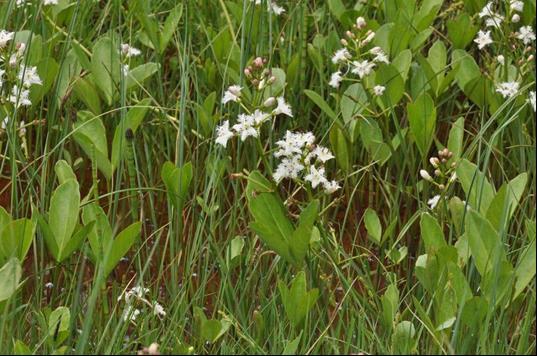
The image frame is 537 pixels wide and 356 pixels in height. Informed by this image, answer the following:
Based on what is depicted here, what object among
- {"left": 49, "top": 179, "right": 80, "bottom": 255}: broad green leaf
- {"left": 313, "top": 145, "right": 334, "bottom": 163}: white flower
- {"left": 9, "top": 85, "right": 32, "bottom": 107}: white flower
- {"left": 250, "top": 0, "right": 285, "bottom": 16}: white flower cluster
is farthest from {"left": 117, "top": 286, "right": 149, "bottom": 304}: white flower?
{"left": 250, "top": 0, "right": 285, "bottom": 16}: white flower cluster

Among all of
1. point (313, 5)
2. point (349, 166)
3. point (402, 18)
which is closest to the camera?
point (349, 166)

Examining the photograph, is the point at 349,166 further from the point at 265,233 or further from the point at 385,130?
the point at 265,233

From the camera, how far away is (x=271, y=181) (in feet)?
7.28

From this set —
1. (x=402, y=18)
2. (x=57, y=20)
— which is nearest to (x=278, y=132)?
(x=402, y=18)

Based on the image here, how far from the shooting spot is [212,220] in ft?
7.14

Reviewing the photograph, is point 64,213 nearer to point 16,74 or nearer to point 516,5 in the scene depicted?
point 16,74

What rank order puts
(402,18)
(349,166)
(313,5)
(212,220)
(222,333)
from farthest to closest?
(313,5), (402,18), (349,166), (212,220), (222,333)

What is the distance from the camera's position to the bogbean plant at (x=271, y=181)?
6.15 feet

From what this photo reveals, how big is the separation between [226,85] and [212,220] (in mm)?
468

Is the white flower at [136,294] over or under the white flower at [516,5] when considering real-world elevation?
under

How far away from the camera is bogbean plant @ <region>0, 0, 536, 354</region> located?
6.15 feet

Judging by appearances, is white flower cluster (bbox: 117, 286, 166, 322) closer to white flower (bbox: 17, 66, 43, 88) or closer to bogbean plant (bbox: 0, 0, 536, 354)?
bogbean plant (bbox: 0, 0, 536, 354)

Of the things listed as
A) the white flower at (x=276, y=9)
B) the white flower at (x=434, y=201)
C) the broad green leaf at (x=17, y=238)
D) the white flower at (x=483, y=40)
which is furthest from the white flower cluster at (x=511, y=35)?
the broad green leaf at (x=17, y=238)

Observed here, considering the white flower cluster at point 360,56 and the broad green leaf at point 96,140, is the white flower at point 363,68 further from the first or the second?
the broad green leaf at point 96,140
